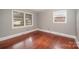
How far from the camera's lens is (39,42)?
1.45 m

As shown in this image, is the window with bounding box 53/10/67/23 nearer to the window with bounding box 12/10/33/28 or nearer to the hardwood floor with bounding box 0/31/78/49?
the hardwood floor with bounding box 0/31/78/49

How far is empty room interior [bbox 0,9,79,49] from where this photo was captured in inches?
55.4

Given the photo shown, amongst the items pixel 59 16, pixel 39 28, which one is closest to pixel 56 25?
pixel 59 16

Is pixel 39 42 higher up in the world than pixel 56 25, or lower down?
lower down

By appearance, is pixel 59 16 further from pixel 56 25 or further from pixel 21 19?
pixel 21 19

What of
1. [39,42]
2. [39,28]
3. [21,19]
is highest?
[21,19]

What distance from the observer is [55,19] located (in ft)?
4.76

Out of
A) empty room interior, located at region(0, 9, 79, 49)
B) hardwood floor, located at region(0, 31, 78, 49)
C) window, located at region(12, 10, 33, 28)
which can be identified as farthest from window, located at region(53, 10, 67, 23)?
window, located at region(12, 10, 33, 28)

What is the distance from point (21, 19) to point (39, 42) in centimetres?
43

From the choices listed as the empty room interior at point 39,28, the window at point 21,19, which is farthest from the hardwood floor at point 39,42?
the window at point 21,19
